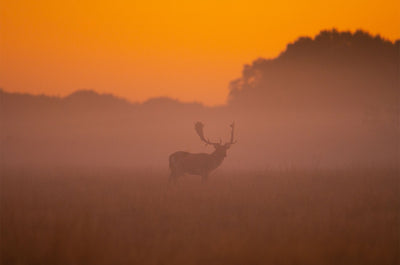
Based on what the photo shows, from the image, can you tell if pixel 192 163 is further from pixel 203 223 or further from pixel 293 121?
pixel 293 121

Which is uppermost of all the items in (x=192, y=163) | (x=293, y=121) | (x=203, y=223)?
(x=293, y=121)

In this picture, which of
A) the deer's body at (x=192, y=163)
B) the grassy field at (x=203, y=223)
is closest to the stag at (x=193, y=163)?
the deer's body at (x=192, y=163)

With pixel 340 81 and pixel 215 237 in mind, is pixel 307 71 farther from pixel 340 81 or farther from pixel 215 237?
pixel 215 237

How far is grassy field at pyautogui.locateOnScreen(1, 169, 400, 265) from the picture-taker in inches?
219

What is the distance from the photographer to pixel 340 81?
32.9 metres

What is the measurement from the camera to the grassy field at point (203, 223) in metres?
5.56

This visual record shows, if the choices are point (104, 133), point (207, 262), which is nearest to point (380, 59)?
point (104, 133)

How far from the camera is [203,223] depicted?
7.34 meters

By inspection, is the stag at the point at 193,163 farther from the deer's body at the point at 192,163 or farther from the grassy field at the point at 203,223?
the grassy field at the point at 203,223

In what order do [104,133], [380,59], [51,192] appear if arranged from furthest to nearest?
[104,133], [380,59], [51,192]

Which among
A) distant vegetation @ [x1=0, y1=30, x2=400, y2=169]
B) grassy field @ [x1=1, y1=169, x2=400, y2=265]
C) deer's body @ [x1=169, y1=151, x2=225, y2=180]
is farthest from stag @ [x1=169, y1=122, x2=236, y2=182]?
distant vegetation @ [x1=0, y1=30, x2=400, y2=169]

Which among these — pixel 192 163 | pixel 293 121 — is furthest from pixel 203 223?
pixel 293 121

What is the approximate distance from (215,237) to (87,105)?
6095 cm

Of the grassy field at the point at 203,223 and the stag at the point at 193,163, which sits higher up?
the stag at the point at 193,163
